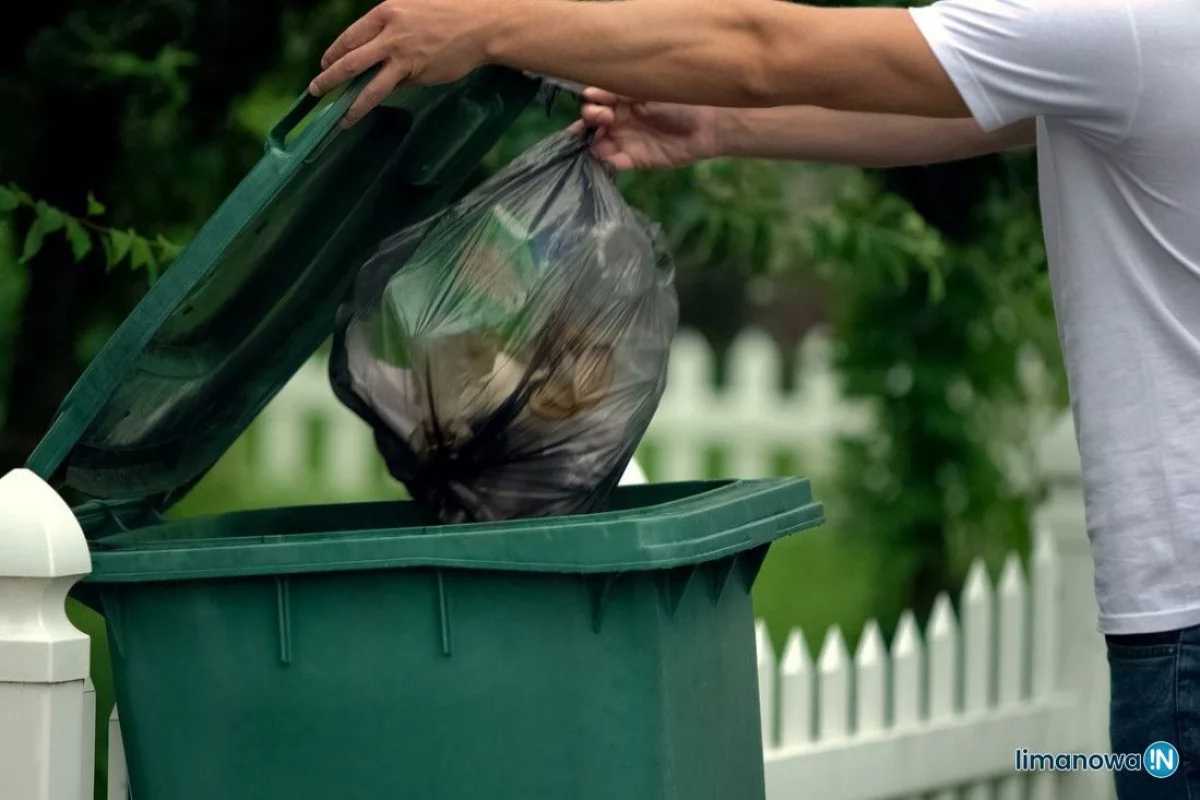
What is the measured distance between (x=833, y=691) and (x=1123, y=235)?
148 centimetres

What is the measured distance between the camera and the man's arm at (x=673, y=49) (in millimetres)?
1985

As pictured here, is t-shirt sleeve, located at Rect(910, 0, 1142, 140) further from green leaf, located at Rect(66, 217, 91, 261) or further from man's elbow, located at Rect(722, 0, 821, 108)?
green leaf, located at Rect(66, 217, 91, 261)

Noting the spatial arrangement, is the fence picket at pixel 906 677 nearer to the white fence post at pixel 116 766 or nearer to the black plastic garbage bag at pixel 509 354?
the black plastic garbage bag at pixel 509 354

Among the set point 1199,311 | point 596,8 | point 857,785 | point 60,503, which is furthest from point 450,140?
point 857,785

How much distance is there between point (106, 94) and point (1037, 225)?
1991 millimetres

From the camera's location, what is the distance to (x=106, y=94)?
114 inches

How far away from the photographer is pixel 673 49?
2.03 meters

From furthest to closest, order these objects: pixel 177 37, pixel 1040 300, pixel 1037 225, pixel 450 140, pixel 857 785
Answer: pixel 1040 300 < pixel 1037 225 < pixel 857 785 < pixel 177 37 < pixel 450 140

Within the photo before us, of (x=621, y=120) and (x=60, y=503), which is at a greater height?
(x=621, y=120)

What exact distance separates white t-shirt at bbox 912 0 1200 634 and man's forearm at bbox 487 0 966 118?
0.17 ft

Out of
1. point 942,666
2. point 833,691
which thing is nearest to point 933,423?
point 942,666

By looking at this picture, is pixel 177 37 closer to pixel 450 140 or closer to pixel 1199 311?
pixel 450 140

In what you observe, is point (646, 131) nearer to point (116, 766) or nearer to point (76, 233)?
point (76, 233)

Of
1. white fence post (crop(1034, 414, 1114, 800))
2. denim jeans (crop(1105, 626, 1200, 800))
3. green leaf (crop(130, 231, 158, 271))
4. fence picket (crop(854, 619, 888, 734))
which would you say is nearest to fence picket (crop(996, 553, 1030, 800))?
white fence post (crop(1034, 414, 1114, 800))
